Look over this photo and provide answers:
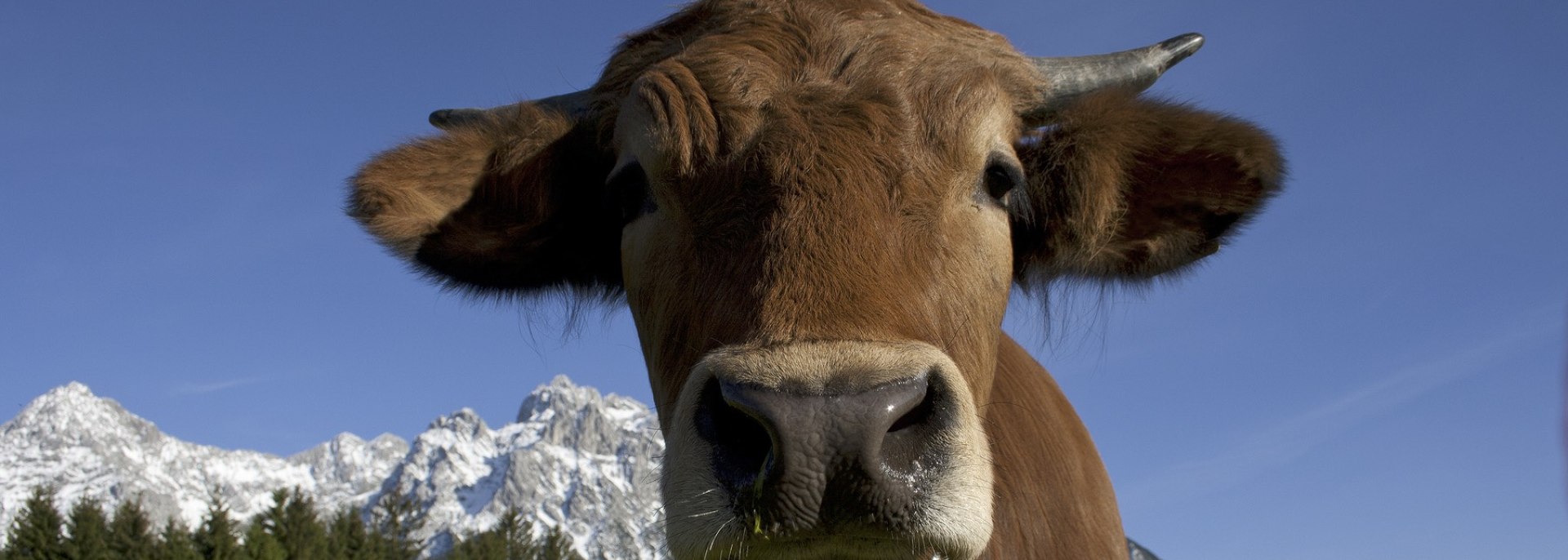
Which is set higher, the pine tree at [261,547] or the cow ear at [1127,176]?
the pine tree at [261,547]

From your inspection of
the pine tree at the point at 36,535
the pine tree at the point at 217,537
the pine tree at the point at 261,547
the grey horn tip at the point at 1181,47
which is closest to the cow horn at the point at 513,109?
the grey horn tip at the point at 1181,47

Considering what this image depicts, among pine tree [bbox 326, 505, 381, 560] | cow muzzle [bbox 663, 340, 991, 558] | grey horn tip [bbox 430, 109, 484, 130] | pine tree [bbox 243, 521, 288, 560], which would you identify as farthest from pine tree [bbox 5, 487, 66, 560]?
cow muzzle [bbox 663, 340, 991, 558]

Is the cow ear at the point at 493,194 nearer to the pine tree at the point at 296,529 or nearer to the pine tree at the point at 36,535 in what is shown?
the pine tree at the point at 296,529

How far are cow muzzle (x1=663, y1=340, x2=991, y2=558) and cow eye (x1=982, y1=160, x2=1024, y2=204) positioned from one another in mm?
1301

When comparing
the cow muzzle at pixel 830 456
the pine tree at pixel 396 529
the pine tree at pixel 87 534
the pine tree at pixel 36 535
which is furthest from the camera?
the pine tree at pixel 396 529

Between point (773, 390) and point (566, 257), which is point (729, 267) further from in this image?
point (566, 257)

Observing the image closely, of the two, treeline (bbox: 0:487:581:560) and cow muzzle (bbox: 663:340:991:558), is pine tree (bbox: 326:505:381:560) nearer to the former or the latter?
treeline (bbox: 0:487:581:560)

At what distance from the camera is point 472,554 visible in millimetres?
69625


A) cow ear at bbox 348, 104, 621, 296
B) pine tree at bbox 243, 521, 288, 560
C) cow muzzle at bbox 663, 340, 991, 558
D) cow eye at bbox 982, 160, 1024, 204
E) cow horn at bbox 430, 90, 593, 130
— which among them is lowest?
cow muzzle at bbox 663, 340, 991, 558

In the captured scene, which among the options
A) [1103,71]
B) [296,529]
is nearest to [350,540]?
[296,529]

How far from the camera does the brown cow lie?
3.04 m

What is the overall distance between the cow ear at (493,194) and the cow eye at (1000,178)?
1614mm

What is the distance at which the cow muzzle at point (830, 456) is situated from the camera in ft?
9.53

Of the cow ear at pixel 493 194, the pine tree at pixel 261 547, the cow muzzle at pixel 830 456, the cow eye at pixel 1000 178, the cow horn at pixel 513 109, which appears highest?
the pine tree at pixel 261 547
